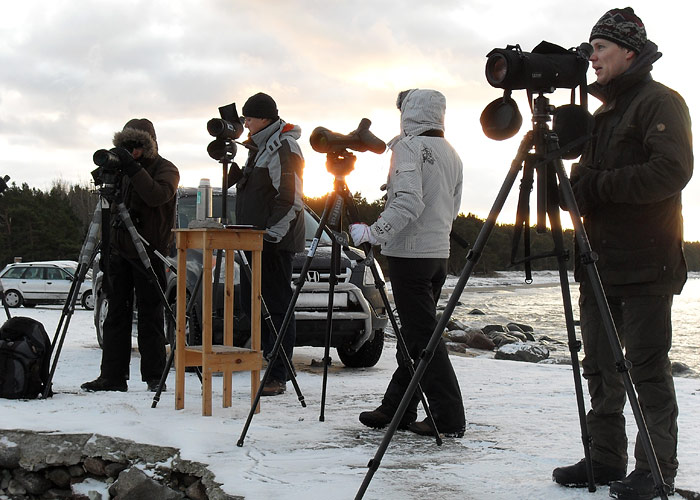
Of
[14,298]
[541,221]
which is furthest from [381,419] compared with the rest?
[14,298]

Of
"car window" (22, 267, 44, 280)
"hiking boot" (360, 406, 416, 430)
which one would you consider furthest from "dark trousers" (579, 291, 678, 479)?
"car window" (22, 267, 44, 280)

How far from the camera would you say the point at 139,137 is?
598 centimetres

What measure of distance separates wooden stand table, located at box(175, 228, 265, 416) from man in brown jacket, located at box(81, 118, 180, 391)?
799 millimetres

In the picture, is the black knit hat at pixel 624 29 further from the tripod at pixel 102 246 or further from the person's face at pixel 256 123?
the tripod at pixel 102 246

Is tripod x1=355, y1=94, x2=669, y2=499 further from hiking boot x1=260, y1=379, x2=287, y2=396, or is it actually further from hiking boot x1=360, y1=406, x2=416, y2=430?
hiking boot x1=260, y1=379, x2=287, y2=396

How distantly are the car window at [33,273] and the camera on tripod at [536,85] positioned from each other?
2375 centimetres

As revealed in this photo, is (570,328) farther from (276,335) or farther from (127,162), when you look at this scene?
(127,162)

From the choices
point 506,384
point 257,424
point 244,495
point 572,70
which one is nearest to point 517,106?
point 572,70

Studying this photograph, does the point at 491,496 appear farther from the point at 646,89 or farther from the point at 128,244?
the point at 128,244

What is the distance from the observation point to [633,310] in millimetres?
3406

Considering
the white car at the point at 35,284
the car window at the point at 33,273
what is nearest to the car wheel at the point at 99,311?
the white car at the point at 35,284

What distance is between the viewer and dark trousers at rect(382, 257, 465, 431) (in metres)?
4.59

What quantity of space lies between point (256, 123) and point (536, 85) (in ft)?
10.5

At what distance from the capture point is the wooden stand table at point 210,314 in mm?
5051
